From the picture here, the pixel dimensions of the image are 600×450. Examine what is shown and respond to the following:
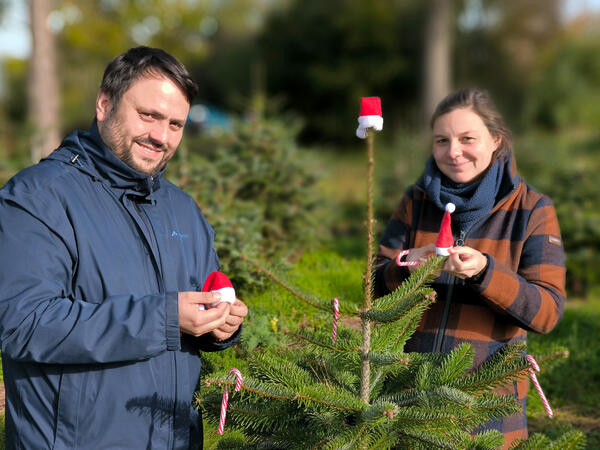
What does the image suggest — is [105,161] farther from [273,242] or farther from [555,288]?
[273,242]

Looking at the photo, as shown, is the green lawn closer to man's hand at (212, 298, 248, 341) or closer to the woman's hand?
man's hand at (212, 298, 248, 341)

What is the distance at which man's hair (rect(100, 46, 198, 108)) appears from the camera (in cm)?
212

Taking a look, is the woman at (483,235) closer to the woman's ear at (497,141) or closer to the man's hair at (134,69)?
the woman's ear at (497,141)

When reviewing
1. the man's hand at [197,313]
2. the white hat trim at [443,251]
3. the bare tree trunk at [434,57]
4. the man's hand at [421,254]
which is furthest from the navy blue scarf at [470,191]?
the bare tree trunk at [434,57]

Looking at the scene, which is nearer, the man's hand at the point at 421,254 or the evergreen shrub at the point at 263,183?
the man's hand at the point at 421,254

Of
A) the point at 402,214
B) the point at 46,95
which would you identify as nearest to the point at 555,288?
the point at 402,214

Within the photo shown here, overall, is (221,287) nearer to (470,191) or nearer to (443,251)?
(443,251)

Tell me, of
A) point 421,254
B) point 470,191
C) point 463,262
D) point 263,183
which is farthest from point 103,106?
point 263,183

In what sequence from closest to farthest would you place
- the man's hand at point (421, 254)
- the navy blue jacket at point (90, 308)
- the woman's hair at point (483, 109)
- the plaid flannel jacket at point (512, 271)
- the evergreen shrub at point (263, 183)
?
the navy blue jacket at point (90, 308) → the man's hand at point (421, 254) → the plaid flannel jacket at point (512, 271) → the woman's hair at point (483, 109) → the evergreen shrub at point (263, 183)

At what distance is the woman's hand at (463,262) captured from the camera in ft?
A: 6.95

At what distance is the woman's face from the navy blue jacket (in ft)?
4.28

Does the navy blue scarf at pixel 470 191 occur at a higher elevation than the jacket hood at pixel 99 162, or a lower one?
lower

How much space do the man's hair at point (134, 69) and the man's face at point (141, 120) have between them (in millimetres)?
Result: 18

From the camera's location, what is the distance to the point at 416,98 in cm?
2073
